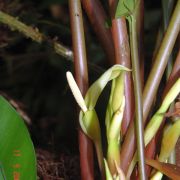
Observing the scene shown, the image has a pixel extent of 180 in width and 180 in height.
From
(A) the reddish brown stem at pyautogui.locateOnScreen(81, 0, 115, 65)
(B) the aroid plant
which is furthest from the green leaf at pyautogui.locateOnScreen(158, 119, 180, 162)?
(A) the reddish brown stem at pyautogui.locateOnScreen(81, 0, 115, 65)

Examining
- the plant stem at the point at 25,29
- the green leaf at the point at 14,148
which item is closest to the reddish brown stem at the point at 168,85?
the green leaf at the point at 14,148

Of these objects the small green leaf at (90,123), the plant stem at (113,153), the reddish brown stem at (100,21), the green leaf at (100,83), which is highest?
the reddish brown stem at (100,21)

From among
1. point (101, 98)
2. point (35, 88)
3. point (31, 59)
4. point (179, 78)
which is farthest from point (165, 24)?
point (35, 88)

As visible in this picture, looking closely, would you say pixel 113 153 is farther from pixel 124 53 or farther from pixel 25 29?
pixel 25 29

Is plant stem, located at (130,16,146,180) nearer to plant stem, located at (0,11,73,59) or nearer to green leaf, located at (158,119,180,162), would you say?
green leaf, located at (158,119,180,162)

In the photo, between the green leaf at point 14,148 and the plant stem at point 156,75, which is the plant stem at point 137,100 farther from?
the green leaf at point 14,148
